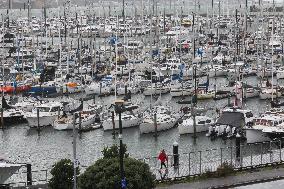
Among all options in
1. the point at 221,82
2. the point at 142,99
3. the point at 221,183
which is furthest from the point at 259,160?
the point at 221,82

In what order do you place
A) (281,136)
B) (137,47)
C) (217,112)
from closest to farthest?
(281,136)
(217,112)
(137,47)

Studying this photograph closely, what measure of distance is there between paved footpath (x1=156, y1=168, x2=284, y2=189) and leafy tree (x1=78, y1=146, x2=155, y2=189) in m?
3.28

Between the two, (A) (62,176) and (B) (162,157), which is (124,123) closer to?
(B) (162,157)

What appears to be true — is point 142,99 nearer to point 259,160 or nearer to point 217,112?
point 217,112

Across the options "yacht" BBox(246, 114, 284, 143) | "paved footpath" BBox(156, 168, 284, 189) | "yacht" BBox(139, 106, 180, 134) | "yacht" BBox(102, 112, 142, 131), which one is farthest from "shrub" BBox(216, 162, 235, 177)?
"yacht" BBox(102, 112, 142, 131)

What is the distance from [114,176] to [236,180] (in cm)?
621

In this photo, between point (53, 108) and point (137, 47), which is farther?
point (137, 47)

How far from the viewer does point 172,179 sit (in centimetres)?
2786

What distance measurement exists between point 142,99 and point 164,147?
56.8 ft

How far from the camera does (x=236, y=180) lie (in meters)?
27.2

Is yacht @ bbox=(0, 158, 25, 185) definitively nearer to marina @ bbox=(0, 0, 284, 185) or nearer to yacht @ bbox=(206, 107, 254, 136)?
marina @ bbox=(0, 0, 284, 185)

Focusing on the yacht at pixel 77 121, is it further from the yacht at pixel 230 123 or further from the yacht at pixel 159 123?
the yacht at pixel 230 123

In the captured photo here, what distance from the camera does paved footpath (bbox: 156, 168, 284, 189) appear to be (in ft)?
87.2

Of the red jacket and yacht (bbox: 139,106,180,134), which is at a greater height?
the red jacket
